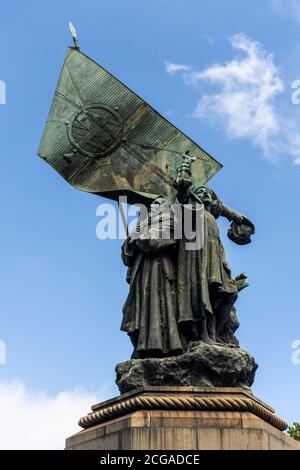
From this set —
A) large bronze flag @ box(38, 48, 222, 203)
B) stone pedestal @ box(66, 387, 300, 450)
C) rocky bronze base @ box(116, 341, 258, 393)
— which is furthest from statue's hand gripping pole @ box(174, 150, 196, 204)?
stone pedestal @ box(66, 387, 300, 450)

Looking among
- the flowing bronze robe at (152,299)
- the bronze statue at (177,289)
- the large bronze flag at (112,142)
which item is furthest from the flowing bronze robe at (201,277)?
the large bronze flag at (112,142)

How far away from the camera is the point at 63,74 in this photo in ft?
54.3

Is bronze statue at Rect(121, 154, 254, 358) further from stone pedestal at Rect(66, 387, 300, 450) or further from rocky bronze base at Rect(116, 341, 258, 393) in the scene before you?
stone pedestal at Rect(66, 387, 300, 450)

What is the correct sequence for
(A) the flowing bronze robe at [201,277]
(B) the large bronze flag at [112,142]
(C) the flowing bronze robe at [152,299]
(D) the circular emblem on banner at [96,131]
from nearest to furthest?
1. (C) the flowing bronze robe at [152,299]
2. (A) the flowing bronze robe at [201,277]
3. (B) the large bronze flag at [112,142]
4. (D) the circular emblem on banner at [96,131]

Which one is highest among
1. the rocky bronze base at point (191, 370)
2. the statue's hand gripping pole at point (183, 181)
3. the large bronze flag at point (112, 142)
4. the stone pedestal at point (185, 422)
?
the large bronze flag at point (112, 142)

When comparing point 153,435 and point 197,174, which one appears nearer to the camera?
point 153,435

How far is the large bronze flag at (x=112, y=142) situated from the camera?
15.9 meters

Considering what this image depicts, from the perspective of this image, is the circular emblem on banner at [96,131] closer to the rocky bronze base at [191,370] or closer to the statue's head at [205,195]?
the statue's head at [205,195]

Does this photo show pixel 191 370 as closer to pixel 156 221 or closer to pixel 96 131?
pixel 156 221

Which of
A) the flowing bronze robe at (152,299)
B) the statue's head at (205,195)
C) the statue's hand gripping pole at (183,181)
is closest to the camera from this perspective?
the flowing bronze robe at (152,299)

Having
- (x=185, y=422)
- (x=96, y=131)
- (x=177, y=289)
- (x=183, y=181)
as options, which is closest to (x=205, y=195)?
(x=183, y=181)
